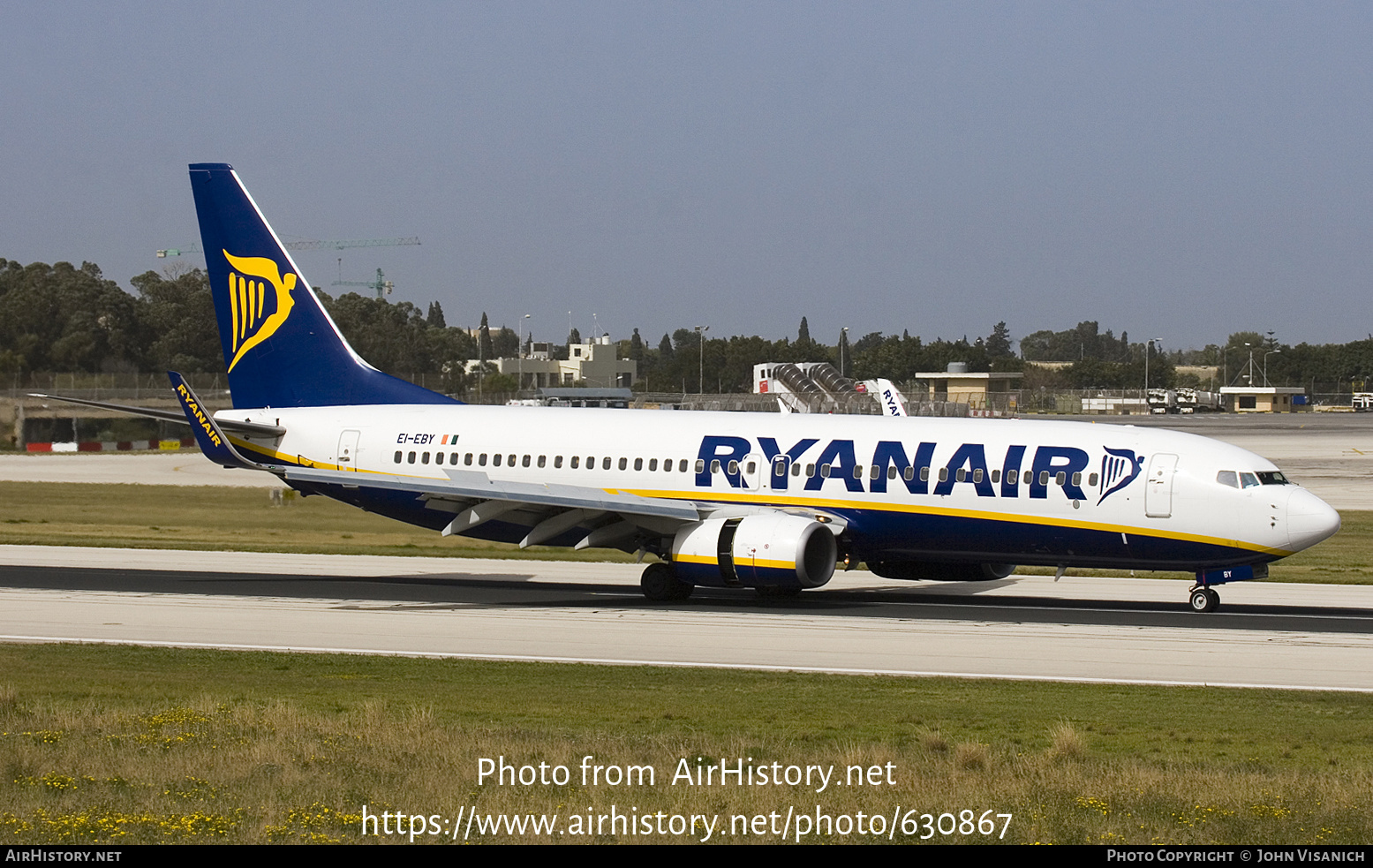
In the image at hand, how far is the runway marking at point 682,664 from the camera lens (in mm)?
21922

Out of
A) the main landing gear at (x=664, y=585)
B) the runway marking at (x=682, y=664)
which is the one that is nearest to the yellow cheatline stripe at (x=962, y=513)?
the main landing gear at (x=664, y=585)

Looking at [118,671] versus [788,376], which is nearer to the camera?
[118,671]

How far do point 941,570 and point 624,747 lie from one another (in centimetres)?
1754

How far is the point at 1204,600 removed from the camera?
30156 mm

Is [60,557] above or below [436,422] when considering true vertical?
below

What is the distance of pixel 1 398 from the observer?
3332 inches

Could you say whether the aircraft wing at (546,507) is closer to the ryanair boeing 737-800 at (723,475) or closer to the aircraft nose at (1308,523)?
the ryanair boeing 737-800 at (723,475)

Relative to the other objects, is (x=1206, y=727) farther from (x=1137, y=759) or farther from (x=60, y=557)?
(x=60, y=557)

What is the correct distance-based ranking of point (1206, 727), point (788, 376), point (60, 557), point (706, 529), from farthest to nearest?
point (788, 376)
point (60, 557)
point (706, 529)
point (1206, 727)

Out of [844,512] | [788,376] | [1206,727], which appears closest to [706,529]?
[844,512]

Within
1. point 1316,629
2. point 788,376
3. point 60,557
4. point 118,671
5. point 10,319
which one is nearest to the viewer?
point 118,671

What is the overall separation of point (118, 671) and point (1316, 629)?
2043 cm

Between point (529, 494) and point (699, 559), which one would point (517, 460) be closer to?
→ point (529, 494)

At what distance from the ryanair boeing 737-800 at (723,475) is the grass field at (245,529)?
25.2 ft
